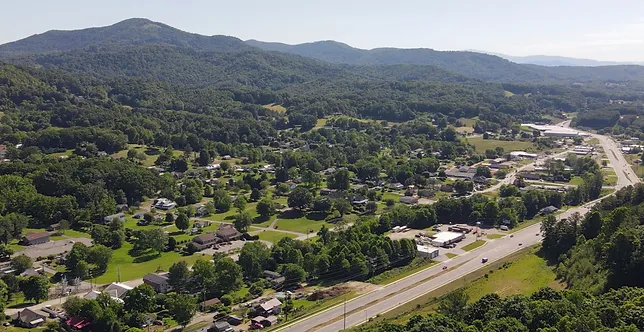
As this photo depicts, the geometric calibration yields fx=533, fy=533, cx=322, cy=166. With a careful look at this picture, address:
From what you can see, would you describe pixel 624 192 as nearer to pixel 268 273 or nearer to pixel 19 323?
pixel 268 273

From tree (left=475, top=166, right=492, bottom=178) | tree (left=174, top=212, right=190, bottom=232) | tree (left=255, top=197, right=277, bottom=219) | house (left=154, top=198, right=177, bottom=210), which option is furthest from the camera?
tree (left=475, top=166, right=492, bottom=178)

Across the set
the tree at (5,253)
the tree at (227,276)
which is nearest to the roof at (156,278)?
the tree at (227,276)

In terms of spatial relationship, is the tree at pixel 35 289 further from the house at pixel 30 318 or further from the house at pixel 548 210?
the house at pixel 548 210

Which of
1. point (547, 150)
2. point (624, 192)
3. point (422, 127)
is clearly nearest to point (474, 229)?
point (624, 192)

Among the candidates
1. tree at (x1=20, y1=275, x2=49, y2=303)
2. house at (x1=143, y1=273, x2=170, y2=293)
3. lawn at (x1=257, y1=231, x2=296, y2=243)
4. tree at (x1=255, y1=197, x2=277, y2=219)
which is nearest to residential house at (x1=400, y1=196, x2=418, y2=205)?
tree at (x1=255, y1=197, x2=277, y2=219)

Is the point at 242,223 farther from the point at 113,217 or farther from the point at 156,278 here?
the point at 156,278

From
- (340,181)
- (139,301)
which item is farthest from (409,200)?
(139,301)

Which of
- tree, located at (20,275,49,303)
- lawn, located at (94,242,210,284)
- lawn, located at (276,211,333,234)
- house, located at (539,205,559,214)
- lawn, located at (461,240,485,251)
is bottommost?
house, located at (539,205,559,214)

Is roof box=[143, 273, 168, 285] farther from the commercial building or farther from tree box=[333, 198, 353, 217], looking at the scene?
tree box=[333, 198, 353, 217]
